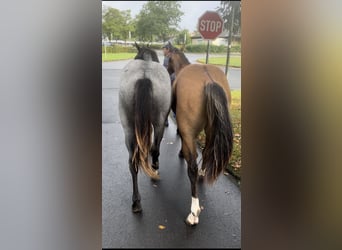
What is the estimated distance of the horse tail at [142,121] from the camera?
977 mm

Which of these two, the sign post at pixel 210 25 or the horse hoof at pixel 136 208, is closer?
the horse hoof at pixel 136 208

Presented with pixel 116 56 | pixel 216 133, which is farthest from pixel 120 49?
pixel 216 133

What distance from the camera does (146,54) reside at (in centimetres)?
109

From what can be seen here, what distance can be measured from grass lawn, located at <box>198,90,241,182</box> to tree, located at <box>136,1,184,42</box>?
0.51 meters

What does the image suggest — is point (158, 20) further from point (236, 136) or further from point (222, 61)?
point (236, 136)

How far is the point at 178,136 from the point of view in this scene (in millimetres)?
1018

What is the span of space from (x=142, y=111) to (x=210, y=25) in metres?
0.62

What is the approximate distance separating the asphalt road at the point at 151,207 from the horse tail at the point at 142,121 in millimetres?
44

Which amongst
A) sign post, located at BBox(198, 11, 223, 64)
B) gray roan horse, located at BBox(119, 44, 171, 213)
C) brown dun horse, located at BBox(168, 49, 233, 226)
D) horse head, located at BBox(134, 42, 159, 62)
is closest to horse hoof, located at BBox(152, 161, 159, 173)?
gray roan horse, located at BBox(119, 44, 171, 213)

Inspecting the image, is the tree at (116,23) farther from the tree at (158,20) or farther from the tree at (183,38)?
the tree at (183,38)

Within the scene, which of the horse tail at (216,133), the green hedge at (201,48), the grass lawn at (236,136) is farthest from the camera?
the green hedge at (201,48)

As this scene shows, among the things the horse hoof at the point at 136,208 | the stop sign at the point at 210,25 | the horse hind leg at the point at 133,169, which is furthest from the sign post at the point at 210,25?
the horse hoof at the point at 136,208
